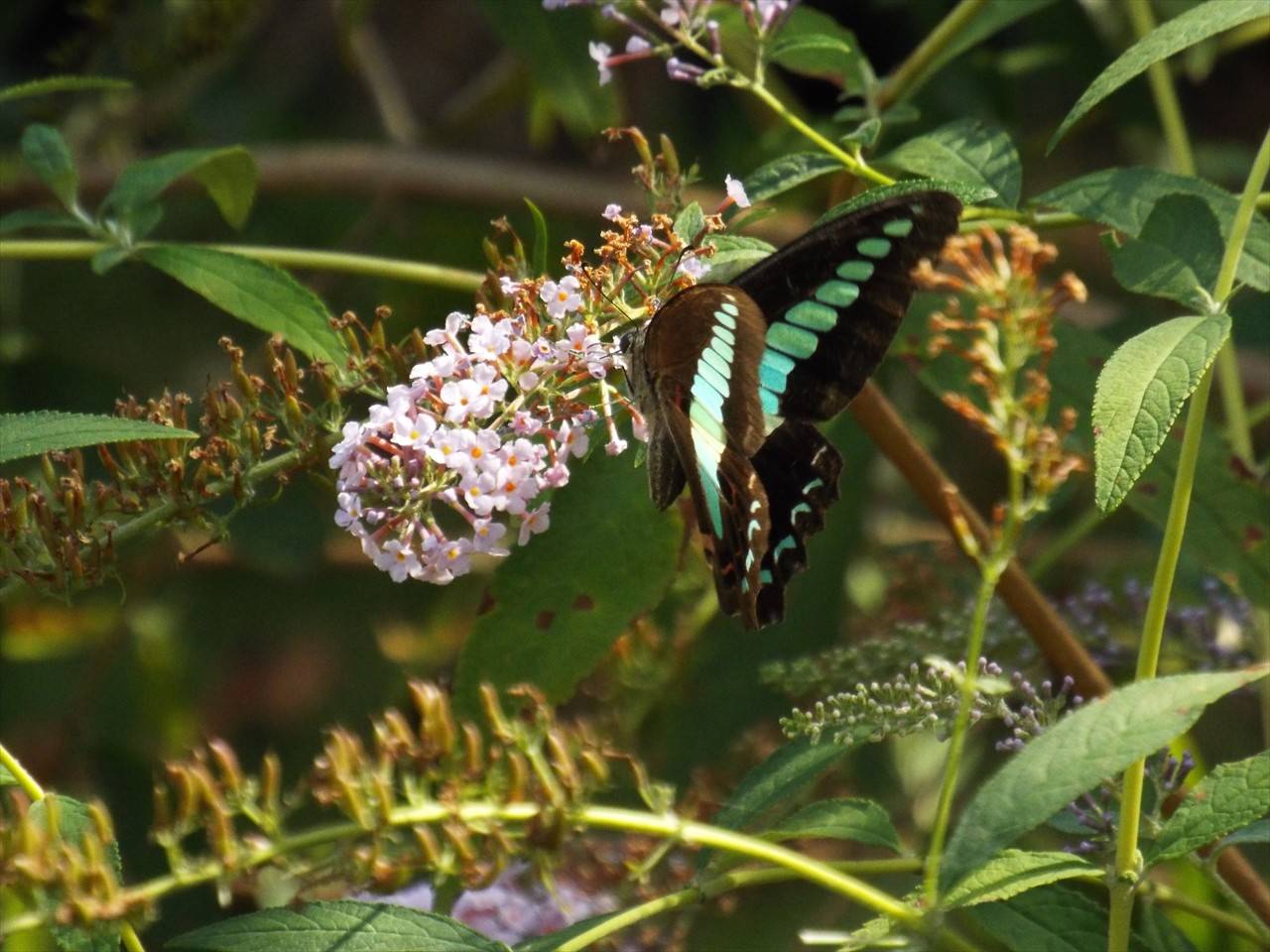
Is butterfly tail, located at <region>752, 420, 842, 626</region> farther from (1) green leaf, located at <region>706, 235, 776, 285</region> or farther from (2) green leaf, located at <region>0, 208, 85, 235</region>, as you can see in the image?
(2) green leaf, located at <region>0, 208, 85, 235</region>

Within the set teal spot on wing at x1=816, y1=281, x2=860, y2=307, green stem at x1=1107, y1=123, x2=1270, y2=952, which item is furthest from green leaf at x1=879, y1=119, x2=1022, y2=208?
green stem at x1=1107, y1=123, x2=1270, y2=952

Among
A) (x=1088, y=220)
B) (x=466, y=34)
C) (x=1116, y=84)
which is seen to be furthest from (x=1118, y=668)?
(x=466, y=34)

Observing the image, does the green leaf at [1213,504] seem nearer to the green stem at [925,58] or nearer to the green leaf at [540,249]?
the green stem at [925,58]

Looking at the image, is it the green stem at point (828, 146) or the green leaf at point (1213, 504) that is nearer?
the green stem at point (828, 146)

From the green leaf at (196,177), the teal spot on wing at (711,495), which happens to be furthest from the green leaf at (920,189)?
the green leaf at (196,177)

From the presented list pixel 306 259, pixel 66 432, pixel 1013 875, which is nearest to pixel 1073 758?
pixel 1013 875

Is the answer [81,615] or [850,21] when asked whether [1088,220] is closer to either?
[850,21]
